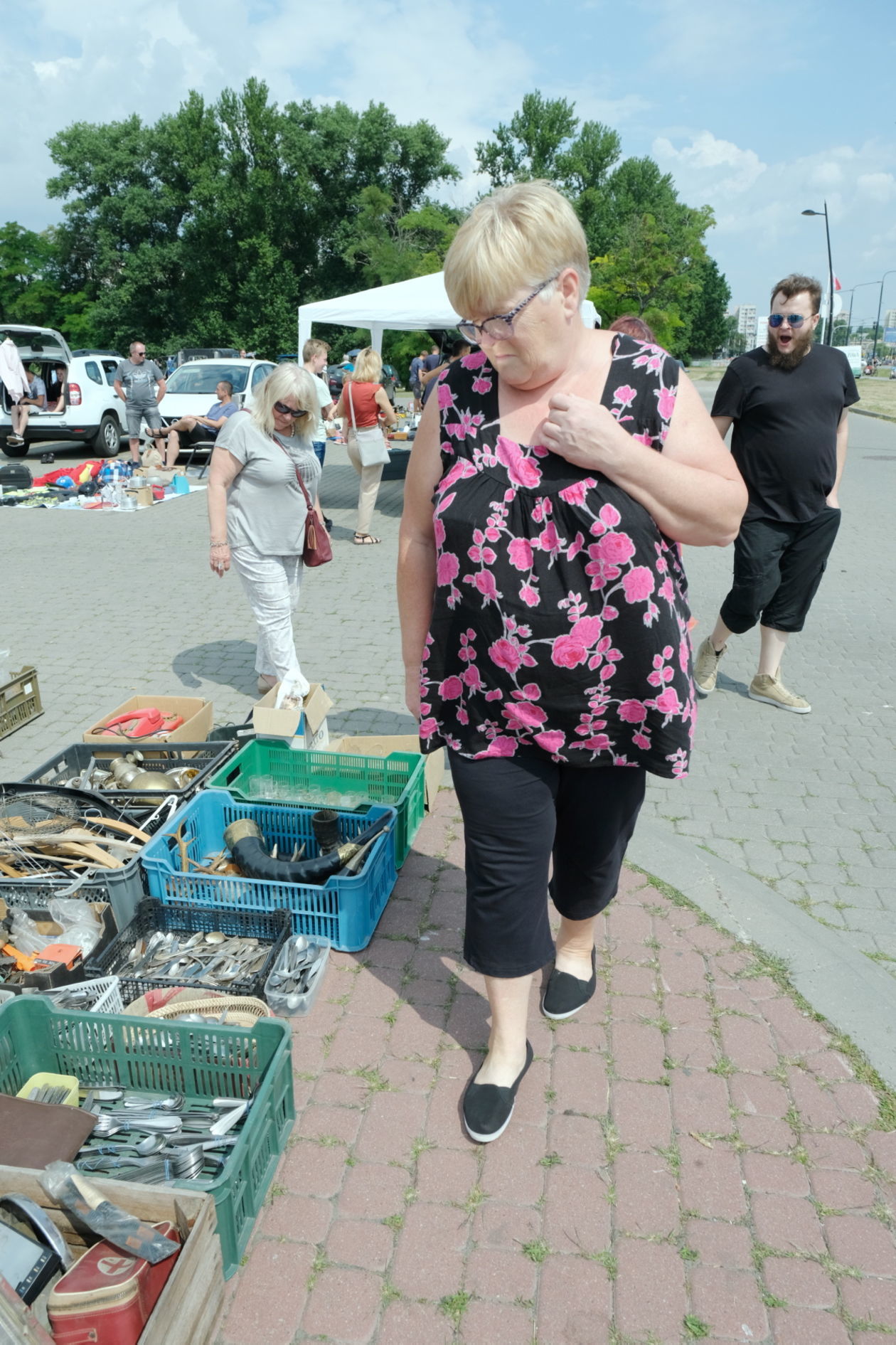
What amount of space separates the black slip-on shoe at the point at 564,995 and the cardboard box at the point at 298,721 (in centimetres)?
164

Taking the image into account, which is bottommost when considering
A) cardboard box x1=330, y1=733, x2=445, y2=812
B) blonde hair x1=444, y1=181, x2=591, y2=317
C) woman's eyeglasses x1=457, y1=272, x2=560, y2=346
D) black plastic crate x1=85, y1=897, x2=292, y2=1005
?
black plastic crate x1=85, y1=897, x2=292, y2=1005

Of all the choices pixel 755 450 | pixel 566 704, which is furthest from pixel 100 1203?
pixel 755 450

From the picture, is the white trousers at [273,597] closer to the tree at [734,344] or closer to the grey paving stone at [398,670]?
the grey paving stone at [398,670]

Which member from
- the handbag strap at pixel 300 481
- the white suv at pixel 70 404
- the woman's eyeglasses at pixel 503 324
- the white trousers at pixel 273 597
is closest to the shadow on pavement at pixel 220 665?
the white trousers at pixel 273 597

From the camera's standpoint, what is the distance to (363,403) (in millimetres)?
10430

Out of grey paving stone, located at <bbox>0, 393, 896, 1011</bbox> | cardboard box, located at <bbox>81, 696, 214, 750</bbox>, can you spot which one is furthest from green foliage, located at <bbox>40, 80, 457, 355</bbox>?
cardboard box, located at <bbox>81, 696, 214, 750</bbox>

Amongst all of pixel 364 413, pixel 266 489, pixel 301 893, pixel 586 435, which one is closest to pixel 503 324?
pixel 586 435

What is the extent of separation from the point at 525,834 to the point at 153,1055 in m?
1.21

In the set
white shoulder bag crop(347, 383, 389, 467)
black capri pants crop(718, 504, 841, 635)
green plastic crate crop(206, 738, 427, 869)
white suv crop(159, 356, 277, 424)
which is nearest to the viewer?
green plastic crate crop(206, 738, 427, 869)

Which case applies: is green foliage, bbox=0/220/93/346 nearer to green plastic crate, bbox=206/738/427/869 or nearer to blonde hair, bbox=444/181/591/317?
green plastic crate, bbox=206/738/427/869

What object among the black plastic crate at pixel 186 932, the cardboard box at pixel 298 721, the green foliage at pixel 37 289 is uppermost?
the green foliage at pixel 37 289

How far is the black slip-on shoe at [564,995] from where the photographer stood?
2990 mm

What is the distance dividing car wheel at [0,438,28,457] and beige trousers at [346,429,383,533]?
8.35 metres

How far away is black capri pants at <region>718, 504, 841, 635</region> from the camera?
505 centimetres
